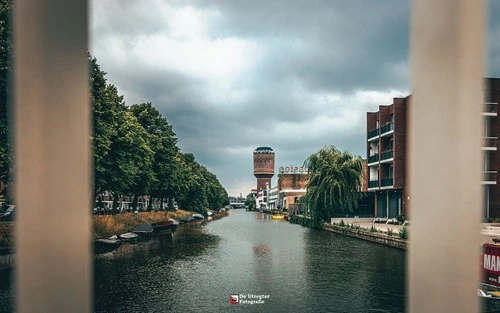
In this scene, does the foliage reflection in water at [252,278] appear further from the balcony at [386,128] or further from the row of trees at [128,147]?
the balcony at [386,128]

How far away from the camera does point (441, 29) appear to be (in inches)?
83.0

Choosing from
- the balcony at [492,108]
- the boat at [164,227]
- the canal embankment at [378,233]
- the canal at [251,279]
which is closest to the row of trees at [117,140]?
the boat at [164,227]

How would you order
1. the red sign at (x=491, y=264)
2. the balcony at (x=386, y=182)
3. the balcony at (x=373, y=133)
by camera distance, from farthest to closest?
1. the balcony at (x=373, y=133)
2. the balcony at (x=386, y=182)
3. the red sign at (x=491, y=264)

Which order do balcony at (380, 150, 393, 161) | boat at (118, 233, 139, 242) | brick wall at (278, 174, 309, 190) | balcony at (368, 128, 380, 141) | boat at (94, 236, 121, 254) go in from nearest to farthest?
boat at (94, 236, 121, 254)
boat at (118, 233, 139, 242)
balcony at (380, 150, 393, 161)
balcony at (368, 128, 380, 141)
brick wall at (278, 174, 309, 190)

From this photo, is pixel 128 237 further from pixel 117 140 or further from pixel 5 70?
pixel 5 70

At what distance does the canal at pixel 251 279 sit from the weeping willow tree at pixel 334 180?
591 inches

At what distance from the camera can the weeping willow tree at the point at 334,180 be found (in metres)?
47.5

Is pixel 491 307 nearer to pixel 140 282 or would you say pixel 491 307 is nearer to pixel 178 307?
pixel 178 307

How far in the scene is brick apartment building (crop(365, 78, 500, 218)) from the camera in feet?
133

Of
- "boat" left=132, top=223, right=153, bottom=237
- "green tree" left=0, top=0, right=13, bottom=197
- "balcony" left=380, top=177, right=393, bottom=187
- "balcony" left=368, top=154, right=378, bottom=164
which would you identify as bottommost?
"boat" left=132, top=223, right=153, bottom=237

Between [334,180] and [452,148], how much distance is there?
151ft

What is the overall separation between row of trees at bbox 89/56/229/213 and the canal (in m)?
6.50

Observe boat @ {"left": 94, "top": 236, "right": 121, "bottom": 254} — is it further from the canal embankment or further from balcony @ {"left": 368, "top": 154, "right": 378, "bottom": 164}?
balcony @ {"left": 368, "top": 154, "right": 378, "bottom": 164}

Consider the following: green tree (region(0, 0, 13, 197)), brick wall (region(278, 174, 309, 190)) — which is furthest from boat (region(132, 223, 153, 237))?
brick wall (region(278, 174, 309, 190))
